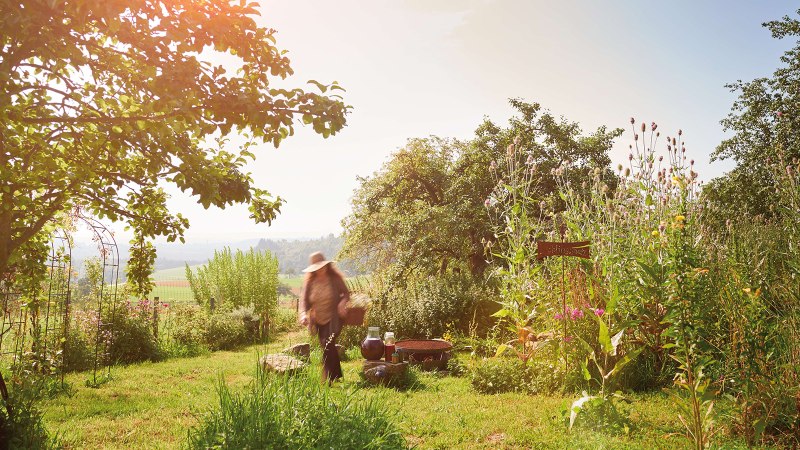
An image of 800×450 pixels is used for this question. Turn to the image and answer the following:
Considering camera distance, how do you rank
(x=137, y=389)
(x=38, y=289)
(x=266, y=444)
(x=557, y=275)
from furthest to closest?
1. (x=137, y=389)
2. (x=557, y=275)
3. (x=38, y=289)
4. (x=266, y=444)

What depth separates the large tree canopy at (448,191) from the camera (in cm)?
1305

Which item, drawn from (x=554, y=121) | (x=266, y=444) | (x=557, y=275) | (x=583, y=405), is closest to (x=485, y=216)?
(x=554, y=121)

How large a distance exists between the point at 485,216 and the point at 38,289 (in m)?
9.45

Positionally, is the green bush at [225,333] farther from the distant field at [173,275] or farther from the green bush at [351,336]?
the green bush at [351,336]

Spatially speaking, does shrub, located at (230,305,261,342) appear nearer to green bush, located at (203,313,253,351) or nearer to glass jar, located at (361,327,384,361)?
green bush, located at (203,313,253,351)

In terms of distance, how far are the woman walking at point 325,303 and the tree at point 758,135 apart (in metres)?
14.0

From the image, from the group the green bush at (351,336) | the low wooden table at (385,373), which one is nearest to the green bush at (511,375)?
the low wooden table at (385,373)

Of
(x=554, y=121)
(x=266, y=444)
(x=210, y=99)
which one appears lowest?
(x=266, y=444)

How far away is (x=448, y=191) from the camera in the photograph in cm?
1370

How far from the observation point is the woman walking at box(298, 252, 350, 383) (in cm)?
640

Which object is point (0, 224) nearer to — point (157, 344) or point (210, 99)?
point (210, 99)

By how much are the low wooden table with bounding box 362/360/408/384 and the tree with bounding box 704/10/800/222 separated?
1345cm

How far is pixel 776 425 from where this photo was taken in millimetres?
4035

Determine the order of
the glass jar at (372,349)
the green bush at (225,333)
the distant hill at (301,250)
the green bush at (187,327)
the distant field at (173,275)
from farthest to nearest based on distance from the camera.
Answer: the distant hill at (301,250)
the distant field at (173,275)
the green bush at (225,333)
the green bush at (187,327)
the glass jar at (372,349)
